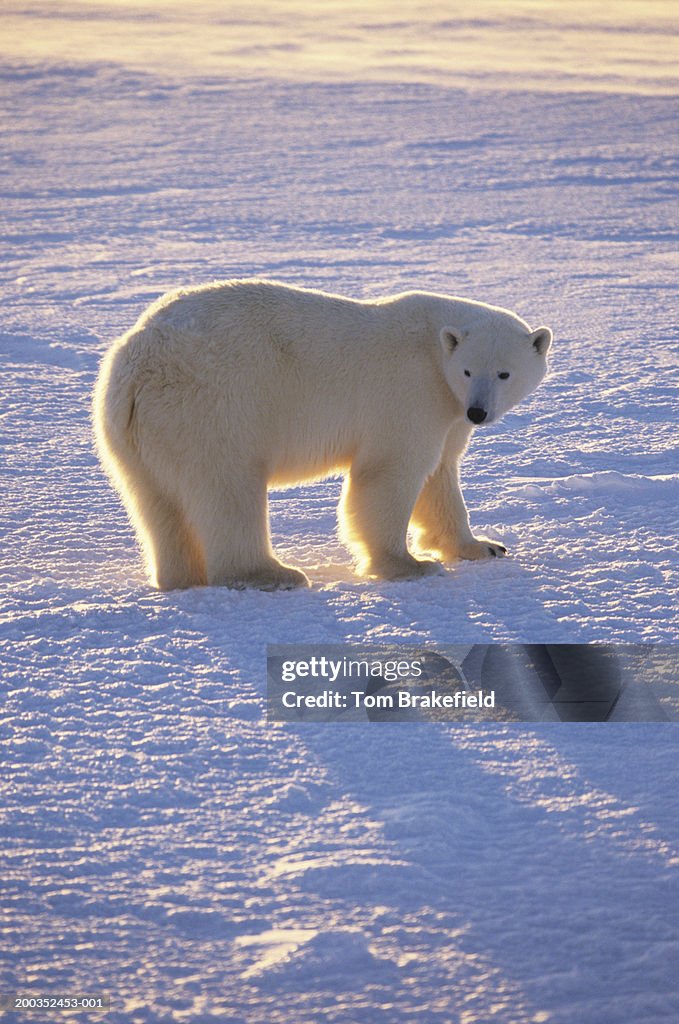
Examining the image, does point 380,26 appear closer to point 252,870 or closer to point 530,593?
point 530,593

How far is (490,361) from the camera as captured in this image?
3.59 meters

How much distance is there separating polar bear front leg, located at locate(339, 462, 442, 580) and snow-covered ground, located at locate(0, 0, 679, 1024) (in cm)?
13

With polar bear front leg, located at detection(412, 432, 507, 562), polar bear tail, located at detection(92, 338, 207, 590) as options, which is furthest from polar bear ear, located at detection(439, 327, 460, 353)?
polar bear tail, located at detection(92, 338, 207, 590)

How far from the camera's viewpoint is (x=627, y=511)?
426 centimetres

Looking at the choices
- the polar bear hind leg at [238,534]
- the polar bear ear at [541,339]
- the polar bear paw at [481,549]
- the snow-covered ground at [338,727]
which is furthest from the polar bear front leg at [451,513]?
the polar bear hind leg at [238,534]

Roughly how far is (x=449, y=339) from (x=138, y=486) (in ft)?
3.44

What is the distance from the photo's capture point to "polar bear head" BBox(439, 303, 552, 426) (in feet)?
11.7

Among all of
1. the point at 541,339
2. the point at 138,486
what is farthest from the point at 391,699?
the point at 541,339

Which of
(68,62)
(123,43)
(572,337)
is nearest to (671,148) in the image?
(572,337)

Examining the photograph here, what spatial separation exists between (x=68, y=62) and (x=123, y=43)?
2.20 meters

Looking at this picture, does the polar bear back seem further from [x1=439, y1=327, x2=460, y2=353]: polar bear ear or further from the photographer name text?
the photographer name text

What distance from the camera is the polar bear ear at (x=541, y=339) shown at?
12.0ft

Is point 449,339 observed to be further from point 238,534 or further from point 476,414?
point 238,534

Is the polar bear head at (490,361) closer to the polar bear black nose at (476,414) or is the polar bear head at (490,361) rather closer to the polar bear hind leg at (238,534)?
the polar bear black nose at (476,414)
